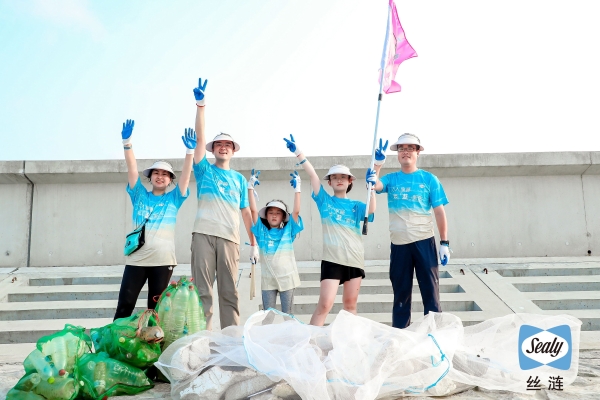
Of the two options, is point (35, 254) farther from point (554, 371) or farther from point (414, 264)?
point (554, 371)

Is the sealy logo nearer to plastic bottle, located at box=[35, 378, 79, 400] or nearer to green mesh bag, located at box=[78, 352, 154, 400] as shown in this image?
green mesh bag, located at box=[78, 352, 154, 400]

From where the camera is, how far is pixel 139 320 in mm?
3301

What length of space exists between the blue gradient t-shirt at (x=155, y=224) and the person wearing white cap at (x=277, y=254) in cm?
72

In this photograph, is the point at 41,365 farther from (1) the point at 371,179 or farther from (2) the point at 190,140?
(1) the point at 371,179

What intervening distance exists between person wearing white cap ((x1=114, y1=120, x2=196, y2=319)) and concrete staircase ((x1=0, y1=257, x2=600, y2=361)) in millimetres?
1335

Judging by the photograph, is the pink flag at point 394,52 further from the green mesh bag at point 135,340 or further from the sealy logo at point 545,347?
the green mesh bag at point 135,340

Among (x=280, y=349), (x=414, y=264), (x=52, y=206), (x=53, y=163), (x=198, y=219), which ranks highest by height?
(x=53, y=163)

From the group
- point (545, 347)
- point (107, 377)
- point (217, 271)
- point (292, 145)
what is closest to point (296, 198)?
point (292, 145)

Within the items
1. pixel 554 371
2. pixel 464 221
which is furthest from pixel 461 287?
pixel 554 371

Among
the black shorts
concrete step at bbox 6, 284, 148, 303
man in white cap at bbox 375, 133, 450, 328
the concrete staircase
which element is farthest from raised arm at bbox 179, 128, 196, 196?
concrete step at bbox 6, 284, 148, 303

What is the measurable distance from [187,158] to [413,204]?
1.88m

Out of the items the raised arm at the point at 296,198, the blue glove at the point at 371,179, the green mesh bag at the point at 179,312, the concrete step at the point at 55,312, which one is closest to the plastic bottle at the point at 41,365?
the green mesh bag at the point at 179,312

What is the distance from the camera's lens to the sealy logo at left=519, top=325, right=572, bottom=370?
306cm

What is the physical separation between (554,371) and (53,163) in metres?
6.86
